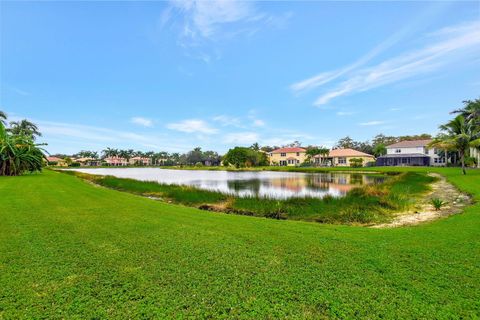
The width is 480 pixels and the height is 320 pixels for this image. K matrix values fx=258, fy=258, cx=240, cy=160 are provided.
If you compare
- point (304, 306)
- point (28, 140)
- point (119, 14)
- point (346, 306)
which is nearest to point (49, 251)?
point (304, 306)

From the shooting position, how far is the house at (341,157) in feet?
231

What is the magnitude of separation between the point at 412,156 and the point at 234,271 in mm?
64849

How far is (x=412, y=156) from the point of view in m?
56.5

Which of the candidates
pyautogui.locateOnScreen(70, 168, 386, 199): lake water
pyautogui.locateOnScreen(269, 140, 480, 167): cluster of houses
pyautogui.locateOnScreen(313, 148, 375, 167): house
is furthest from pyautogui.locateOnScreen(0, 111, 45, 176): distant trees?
pyautogui.locateOnScreen(313, 148, 375, 167): house

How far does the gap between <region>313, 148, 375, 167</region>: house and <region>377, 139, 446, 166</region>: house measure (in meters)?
6.34

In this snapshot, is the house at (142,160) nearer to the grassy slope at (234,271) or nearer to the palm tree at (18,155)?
the palm tree at (18,155)

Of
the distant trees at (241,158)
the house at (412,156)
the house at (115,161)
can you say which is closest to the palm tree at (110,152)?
the house at (115,161)

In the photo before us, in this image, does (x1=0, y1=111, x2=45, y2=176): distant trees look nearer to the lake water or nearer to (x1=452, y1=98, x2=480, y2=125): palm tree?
the lake water

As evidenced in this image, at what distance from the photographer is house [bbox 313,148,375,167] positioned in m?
70.3

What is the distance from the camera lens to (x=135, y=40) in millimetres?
27500

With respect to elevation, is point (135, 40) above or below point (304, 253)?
above

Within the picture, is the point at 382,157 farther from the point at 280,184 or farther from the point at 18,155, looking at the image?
the point at 18,155

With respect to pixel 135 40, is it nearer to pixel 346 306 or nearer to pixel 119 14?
pixel 119 14

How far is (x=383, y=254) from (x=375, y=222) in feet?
16.9
